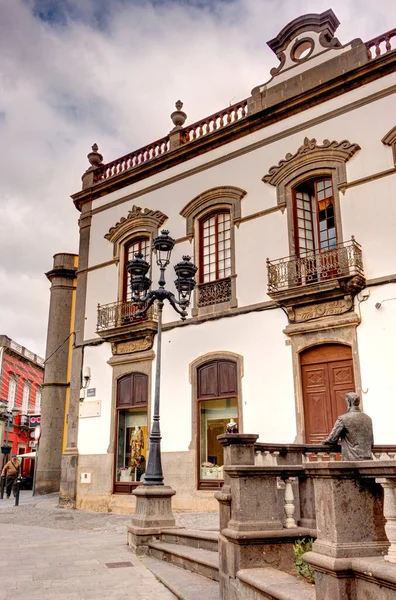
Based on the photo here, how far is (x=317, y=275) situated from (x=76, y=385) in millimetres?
8288

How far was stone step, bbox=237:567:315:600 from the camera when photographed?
4.33 m

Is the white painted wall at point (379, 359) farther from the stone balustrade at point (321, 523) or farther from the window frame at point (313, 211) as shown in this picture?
the stone balustrade at point (321, 523)

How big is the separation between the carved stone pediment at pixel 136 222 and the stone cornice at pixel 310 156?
367 centimetres

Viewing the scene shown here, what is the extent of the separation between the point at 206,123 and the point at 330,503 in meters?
13.7

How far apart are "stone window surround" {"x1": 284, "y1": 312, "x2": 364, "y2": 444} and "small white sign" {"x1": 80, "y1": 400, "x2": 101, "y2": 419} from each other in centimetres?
650

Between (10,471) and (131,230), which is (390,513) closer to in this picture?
(131,230)

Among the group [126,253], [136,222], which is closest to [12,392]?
[126,253]

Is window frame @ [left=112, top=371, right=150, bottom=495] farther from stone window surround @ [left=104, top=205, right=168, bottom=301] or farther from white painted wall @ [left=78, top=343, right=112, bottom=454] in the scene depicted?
stone window surround @ [left=104, top=205, right=168, bottom=301]

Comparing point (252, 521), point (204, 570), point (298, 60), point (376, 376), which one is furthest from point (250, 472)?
point (298, 60)

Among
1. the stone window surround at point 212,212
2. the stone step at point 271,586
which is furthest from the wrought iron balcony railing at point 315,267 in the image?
the stone step at point 271,586

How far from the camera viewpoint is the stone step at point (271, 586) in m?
4.33

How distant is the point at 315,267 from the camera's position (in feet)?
40.7

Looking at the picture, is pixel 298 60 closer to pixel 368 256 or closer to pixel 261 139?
pixel 261 139

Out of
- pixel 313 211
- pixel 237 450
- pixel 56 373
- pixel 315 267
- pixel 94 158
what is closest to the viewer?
pixel 237 450
